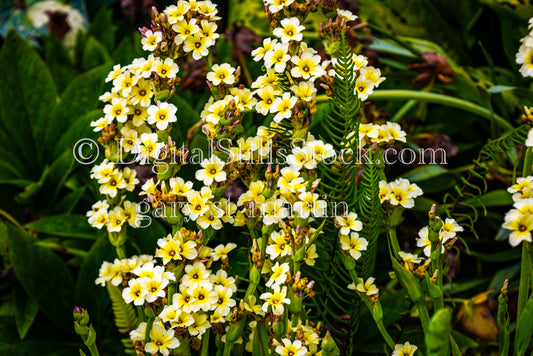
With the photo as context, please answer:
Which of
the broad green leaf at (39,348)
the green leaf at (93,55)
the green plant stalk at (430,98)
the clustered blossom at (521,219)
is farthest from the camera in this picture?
the green leaf at (93,55)

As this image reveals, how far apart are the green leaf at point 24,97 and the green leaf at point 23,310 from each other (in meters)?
0.32

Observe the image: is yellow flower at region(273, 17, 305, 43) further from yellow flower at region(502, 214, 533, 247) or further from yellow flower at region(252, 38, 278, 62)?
yellow flower at region(502, 214, 533, 247)

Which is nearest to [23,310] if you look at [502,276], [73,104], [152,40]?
[73,104]

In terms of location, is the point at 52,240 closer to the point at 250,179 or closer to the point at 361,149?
the point at 250,179

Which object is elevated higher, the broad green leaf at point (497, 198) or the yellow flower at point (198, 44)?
the yellow flower at point (198, 44)

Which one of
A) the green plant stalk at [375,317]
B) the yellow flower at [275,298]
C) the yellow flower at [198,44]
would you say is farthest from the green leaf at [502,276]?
the yellow flower at [198,44]

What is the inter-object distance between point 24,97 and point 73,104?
0.35 ft

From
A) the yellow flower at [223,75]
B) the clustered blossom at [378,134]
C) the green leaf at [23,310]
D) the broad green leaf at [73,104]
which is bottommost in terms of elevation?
the green leaf at [23,310]

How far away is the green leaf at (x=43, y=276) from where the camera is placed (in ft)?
3.16

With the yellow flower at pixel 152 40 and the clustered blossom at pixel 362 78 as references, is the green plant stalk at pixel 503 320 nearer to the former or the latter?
the clustered blossom at pixel 362 78

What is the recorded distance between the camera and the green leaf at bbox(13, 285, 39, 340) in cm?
98

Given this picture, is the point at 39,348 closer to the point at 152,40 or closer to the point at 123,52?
the point at 152,40

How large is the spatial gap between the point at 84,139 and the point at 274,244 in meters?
0.59

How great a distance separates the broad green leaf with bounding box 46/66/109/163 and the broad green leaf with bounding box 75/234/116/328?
0.31 meters
